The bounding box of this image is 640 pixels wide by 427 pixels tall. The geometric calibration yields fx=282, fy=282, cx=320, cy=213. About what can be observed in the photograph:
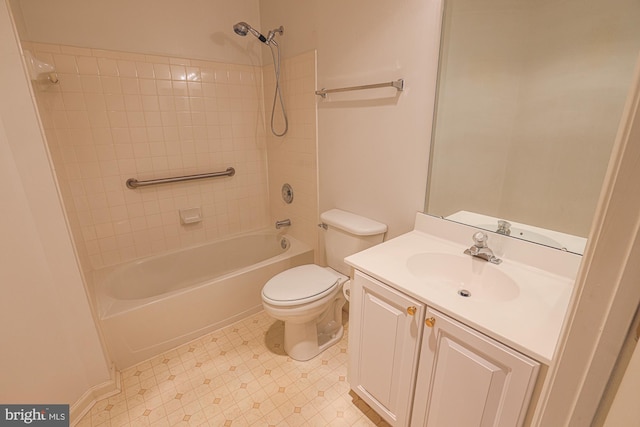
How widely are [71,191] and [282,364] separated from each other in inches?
68.1

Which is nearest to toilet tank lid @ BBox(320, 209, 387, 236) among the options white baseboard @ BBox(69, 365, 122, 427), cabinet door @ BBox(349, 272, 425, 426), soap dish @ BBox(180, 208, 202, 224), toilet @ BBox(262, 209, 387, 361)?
toilet @ BBox(262, 209, 387, 361)

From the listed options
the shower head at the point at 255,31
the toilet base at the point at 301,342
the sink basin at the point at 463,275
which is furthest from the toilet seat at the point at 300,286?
the shower head at the point at 255,31

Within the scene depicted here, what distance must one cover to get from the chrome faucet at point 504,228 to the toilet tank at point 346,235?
56 cm

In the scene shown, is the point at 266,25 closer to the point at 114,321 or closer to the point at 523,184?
the point at 523,184

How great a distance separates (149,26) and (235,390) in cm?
231

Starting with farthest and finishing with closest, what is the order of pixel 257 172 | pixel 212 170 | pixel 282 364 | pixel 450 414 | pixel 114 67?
pixel 257 172 → pixel 212 170 → pixel 114 67 → pixel 282 364 → pixel 450 414

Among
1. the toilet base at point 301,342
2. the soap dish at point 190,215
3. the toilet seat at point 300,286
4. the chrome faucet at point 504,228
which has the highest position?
the chrome faucet at point 504,228

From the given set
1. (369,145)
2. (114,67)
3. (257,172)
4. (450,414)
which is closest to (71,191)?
(114,67)

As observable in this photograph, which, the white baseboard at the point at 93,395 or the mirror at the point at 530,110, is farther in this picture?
the white baseboard at the point at 93,395

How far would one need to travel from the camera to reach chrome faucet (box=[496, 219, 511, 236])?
1188mm

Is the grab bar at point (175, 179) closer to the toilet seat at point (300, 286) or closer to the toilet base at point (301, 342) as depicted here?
the toilet seat at point (300, 286)

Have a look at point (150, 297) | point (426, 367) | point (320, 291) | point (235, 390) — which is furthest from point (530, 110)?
point (150, 297)

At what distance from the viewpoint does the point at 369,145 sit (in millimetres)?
1617

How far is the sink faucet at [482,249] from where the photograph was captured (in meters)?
1.15
